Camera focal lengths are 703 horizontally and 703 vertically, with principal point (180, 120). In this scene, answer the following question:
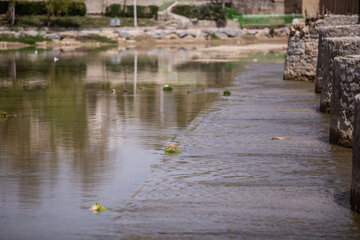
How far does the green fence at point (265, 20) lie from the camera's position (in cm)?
5531

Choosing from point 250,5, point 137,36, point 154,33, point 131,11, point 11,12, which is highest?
point 250,5

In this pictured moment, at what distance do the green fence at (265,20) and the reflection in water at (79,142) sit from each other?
3969 centimetres

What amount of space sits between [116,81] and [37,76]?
8.79ft

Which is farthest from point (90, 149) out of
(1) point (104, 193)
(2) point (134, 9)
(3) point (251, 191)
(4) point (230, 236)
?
(2) point (134, 9)

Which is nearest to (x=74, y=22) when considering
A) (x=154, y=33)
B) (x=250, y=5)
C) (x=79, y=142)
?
(x=154, y=33)

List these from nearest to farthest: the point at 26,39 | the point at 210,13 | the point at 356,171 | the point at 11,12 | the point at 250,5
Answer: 1. the point at 356,171
2. the point at 26,39
3. the point at 11,12
4. the point at 210,13
5. the point at 250,5

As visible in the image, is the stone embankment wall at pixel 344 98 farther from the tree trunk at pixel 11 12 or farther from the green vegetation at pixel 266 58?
the tree trunk at pixel 11 12

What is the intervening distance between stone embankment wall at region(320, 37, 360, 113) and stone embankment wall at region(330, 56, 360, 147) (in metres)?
1.37

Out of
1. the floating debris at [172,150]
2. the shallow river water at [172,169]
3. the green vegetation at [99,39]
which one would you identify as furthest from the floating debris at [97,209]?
the green vegetation at [99,39]

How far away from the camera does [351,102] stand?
7.29m

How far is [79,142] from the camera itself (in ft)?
26.0

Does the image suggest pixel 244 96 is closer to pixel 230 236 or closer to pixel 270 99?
pixel 270 99

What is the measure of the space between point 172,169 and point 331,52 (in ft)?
13.1

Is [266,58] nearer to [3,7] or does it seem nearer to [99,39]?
[99,39]
